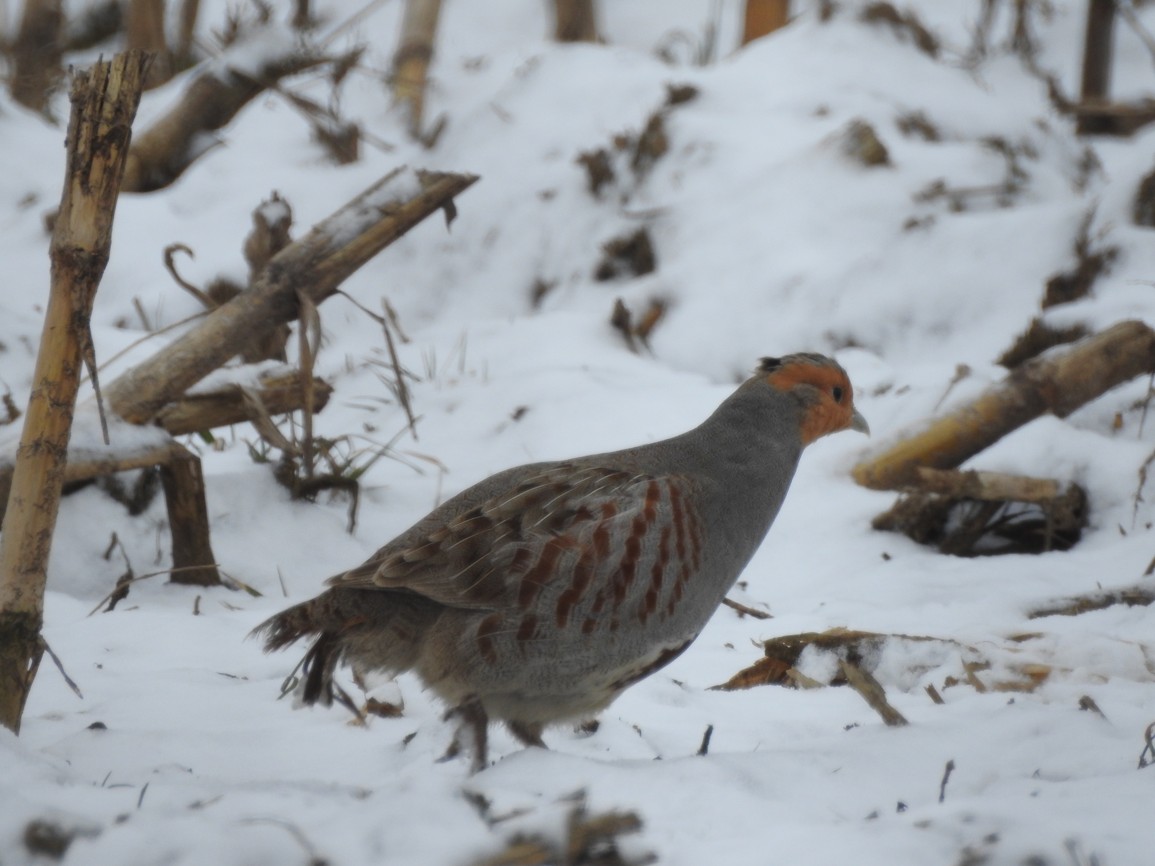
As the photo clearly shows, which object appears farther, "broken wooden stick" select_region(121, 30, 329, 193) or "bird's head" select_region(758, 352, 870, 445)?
"broken wooden stick" select_region(121, 30, 329, 193)

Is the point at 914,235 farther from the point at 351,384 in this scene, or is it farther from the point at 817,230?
the point at 351,384

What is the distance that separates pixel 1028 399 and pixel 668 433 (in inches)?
46.2

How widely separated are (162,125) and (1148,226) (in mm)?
4854

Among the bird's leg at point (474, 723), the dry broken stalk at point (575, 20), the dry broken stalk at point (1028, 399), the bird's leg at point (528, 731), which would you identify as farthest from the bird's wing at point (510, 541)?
the dry broken stalk at point (575, 20)

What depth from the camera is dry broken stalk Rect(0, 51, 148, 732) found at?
1.84m

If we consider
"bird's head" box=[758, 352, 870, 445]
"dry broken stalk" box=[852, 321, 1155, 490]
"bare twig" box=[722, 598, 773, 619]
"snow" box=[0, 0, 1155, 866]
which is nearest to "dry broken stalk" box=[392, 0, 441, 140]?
"snow" box=[0, 0, 1155, 866]

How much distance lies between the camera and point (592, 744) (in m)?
2.33

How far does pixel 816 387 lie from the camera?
2.61 m

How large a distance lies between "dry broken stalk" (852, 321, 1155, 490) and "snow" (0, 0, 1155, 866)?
8 centimetres

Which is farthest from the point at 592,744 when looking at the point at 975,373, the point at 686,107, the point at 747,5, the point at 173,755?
the point at 747,5

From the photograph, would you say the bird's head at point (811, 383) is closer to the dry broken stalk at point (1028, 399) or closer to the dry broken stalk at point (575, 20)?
the dry broken stalk at point (1028, 399)

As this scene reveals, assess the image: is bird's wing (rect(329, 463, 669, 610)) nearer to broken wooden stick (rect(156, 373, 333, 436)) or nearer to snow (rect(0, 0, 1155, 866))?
snow (rect(0, 0, 1155, 866))

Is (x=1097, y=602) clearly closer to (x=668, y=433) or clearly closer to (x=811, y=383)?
(x=811, y=383)

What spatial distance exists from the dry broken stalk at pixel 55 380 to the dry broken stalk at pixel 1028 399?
2510mm
